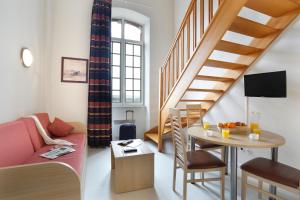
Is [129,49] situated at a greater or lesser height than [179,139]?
greater

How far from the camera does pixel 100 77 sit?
3.79 m

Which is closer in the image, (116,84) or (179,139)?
(179,139)

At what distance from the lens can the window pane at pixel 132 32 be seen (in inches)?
183

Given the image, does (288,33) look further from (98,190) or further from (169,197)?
(98,190)

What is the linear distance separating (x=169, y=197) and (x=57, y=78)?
3.17 m

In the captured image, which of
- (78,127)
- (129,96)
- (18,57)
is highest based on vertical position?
(18,57)

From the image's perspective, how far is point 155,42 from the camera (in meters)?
→ 4.58

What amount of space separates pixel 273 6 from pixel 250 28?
29cm

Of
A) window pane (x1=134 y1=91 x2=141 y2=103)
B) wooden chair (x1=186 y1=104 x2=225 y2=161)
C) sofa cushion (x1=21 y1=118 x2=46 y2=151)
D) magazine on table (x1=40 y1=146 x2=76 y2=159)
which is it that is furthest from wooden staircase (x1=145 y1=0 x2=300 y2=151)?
sofa cushion (x1=21 y1=118 x2=46 y2=151)

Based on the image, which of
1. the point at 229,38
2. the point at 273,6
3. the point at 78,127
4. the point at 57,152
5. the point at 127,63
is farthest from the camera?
the point at 127,63

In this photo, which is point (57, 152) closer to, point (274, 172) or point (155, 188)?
point (155, 188)

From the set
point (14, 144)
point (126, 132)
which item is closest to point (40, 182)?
point (14, 144)

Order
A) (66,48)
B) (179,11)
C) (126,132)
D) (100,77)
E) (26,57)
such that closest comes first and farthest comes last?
(26,57), (66,48), (100,77), (126,132), (179,11)

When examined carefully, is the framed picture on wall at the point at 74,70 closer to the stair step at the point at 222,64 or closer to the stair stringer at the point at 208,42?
the stair stringer at the point at 208,42
